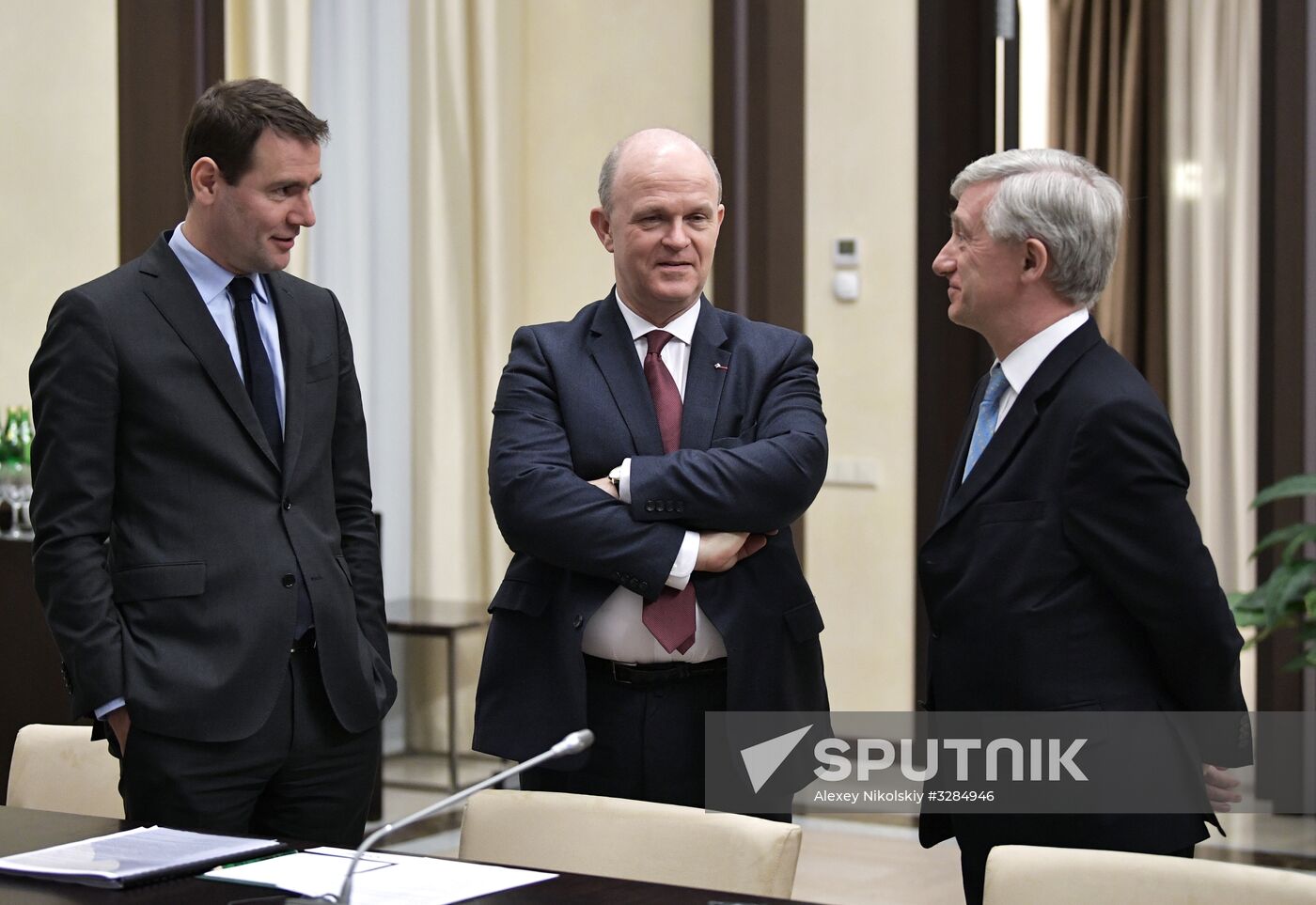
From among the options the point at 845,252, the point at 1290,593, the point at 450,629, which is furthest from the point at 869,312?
the point at 1290,593

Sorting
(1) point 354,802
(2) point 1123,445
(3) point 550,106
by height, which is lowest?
(1) point 354,802

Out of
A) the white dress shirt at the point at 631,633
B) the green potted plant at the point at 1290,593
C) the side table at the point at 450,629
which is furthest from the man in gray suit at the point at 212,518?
the side table at the point at 450,629

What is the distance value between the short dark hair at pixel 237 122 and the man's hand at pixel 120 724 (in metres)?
0.82

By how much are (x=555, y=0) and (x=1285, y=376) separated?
120 inches

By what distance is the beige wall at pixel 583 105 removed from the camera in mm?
5957

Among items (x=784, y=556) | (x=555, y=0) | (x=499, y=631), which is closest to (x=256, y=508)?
(x=499, y=631)

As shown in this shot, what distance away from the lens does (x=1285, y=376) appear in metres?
5.16

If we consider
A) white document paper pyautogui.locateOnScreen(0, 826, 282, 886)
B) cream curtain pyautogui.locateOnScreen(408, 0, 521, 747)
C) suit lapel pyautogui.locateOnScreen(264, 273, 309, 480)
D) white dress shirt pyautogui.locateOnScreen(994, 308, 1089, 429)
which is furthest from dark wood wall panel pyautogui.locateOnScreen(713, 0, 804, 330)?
white document paper pyautogui.locateOnScreen(0, 826, 282, 886)

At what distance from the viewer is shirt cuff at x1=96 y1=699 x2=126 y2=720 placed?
2.39 metres

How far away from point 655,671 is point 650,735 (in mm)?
100

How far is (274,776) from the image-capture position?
2.55 metres

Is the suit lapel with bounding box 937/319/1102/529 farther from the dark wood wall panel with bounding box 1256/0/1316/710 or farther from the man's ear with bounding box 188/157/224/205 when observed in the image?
the dark wood wall panel with bounding box 1256/0/1316/710

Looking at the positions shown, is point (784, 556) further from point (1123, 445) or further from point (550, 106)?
point (550, 106)

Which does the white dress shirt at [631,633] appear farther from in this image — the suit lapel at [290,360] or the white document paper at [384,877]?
the white document paper at [384,877]
